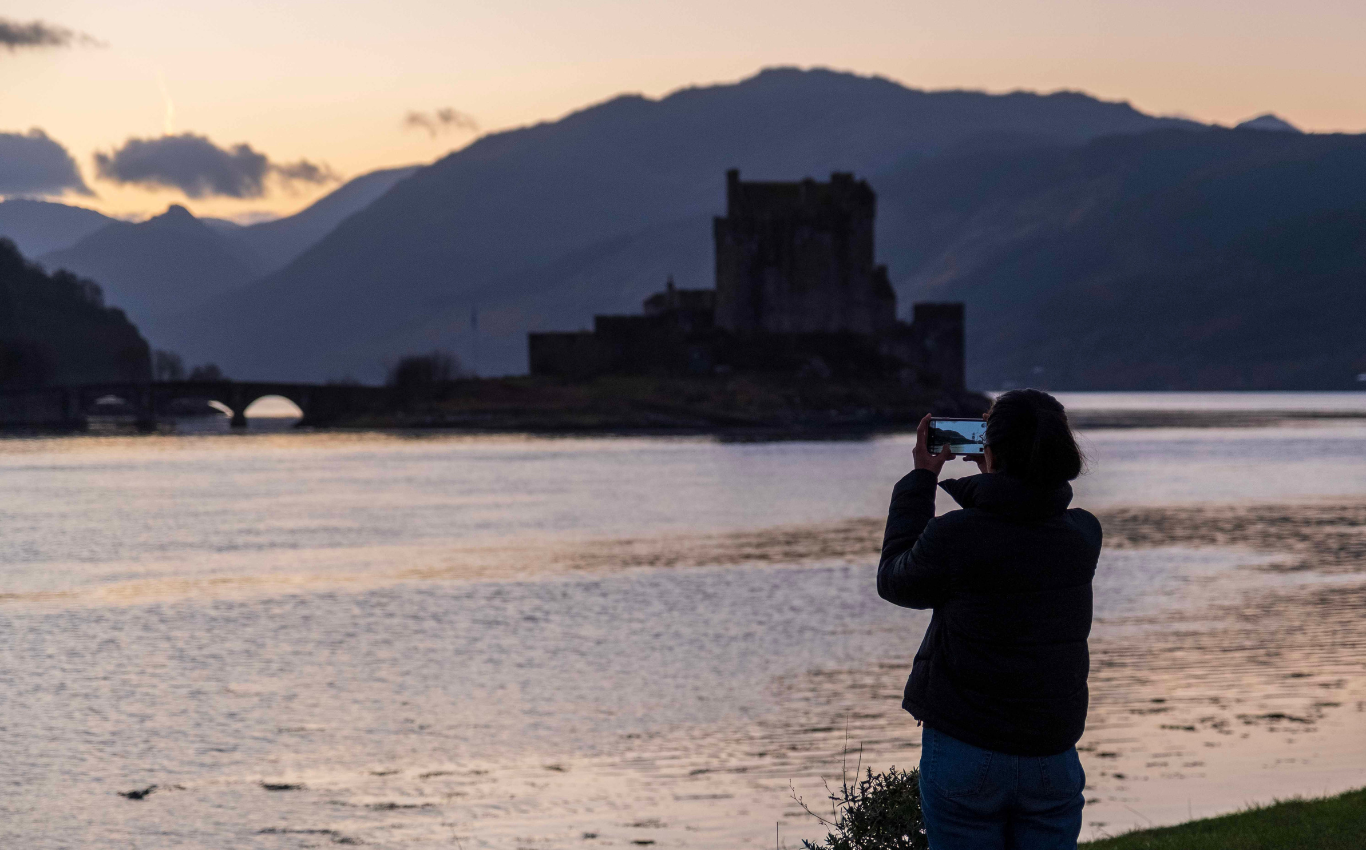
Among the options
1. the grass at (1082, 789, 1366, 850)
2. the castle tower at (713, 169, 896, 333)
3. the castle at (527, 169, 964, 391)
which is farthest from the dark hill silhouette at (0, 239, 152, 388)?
the grass at (1082, 789, 1366, 850)

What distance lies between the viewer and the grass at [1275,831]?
33.0ft

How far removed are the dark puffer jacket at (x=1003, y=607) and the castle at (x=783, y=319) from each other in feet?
471

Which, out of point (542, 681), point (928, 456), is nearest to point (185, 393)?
point (542, 681)

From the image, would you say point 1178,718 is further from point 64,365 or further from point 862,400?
point 64,365

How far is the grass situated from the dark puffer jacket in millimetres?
5426

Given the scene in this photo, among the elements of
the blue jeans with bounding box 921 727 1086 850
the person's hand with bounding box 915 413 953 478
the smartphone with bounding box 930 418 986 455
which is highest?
the smartphone with bounding box 930 418 986 455

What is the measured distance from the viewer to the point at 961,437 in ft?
18.5

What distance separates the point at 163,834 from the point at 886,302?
152 meters

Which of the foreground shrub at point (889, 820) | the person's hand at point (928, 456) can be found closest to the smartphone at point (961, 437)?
the person's hand at point (928, 456)

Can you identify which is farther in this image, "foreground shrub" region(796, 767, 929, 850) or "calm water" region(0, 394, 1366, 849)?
"calm water" region(0, 394, 1366, 849)

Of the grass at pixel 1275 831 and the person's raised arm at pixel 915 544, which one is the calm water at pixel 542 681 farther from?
the grass at pixel 1275 831

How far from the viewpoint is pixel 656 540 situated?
45.6m

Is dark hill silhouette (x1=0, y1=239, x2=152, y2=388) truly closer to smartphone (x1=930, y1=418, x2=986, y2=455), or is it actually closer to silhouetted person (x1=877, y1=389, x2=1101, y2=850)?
smartphone (x1=930, y1=418, x2=986, y2=455)

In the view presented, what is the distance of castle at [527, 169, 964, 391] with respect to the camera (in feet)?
494
